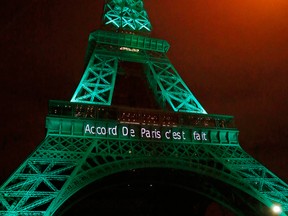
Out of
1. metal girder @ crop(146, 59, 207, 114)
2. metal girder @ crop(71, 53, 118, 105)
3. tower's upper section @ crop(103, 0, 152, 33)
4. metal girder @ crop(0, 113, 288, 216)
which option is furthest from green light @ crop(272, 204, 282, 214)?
tower's upper section @ crop(103, 0, 152, 33)

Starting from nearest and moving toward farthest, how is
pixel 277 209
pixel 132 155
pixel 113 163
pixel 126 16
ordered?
pixel 277 209, pixel 113 163, pixel 132 155, pixel 126 16

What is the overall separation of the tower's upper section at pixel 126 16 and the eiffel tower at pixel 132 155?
4.27 m

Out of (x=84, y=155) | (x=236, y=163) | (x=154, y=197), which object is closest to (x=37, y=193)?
(x=84, y=155)

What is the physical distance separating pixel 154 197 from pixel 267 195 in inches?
607

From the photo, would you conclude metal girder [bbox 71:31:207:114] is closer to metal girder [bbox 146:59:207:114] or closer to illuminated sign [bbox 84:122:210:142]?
metal girder [bbox 146:59:207:114]

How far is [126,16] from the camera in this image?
33938 millimetres

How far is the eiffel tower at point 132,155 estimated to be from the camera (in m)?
17.6

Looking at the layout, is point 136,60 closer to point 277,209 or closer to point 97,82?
point 97,82

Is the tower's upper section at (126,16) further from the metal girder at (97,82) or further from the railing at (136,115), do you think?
the railing at (136,115)

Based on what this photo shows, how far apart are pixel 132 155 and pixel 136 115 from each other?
3728 millimetres

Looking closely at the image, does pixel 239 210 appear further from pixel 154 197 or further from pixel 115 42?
pixel 115 42

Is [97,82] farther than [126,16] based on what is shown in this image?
No

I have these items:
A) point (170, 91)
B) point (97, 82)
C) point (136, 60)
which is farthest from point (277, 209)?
point (136, 60)

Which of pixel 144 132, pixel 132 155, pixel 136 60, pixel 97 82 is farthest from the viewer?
pixel 136 60
